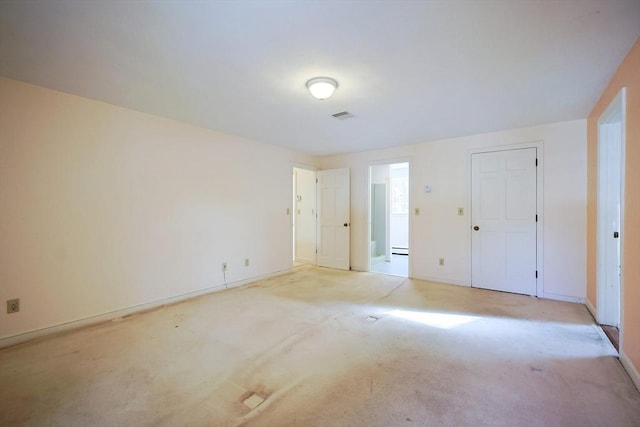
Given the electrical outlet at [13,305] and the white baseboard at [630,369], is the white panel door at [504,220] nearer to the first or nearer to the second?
the white baseboard at [630,369]

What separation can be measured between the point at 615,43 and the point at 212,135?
13.7 feet

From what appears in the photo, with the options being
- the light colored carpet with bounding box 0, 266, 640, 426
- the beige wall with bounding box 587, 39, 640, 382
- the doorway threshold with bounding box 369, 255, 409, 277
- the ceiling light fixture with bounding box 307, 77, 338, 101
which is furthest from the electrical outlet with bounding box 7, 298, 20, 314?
the beige wall with bounding box 587, 39, 640, 382

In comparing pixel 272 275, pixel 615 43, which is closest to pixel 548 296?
pixel 615 43

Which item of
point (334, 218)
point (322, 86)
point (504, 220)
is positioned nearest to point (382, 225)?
point (334, 218)

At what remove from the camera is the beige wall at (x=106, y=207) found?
2.49m

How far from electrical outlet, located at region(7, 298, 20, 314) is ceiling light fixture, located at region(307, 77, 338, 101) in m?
3.27

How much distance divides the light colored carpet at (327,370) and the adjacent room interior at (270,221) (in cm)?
2

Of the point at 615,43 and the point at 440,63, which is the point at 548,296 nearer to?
the point at 615,43

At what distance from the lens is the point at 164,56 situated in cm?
210

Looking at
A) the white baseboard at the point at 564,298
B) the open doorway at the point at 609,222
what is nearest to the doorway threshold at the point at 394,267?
the white baseboard at the point at 564,298

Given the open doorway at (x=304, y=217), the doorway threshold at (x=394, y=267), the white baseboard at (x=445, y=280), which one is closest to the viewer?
the white baseboard at (x=445, y=280)

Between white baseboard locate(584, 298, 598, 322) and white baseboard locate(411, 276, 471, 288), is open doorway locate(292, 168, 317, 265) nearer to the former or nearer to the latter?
white baseboard locate(411, 276, 471, 288)

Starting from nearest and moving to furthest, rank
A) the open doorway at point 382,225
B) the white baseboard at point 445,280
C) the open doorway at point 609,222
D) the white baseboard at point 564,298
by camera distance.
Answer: the open doorway at point 609,222 < the white baseboard at point 564,298 < the white baseboard at point 445,280 < the open doorway at point 382,225

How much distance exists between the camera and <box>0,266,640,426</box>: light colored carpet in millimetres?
1607
